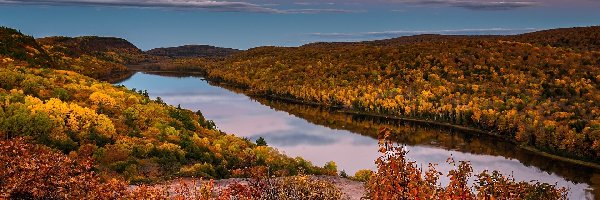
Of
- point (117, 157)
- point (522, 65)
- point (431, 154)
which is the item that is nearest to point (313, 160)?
point (431, 154)

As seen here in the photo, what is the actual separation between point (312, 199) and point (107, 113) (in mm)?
27710

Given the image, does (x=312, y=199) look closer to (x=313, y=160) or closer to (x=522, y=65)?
(x=313, y=160)

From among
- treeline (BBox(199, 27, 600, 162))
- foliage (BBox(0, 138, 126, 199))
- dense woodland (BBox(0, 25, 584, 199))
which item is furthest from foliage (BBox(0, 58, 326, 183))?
treeline (BBox(199, 27, 600, 162))

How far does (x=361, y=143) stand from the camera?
73.1 metres

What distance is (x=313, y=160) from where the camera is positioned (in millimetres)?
60031

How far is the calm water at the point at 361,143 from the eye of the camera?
5819 cm

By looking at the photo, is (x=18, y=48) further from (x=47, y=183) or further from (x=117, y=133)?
(x=47, y=183)

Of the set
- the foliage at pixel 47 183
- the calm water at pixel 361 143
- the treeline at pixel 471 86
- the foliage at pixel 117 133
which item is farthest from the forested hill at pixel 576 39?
the foliage at pixel 47 183

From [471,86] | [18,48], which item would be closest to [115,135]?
[18,48]

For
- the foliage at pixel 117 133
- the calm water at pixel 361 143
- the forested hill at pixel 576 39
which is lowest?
the calm water at pixel 361 143

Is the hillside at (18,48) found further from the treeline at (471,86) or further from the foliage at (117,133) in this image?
the treeline at (471,86)

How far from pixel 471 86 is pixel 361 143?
50803mm

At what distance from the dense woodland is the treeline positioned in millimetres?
321

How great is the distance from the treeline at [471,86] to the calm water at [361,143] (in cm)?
567
